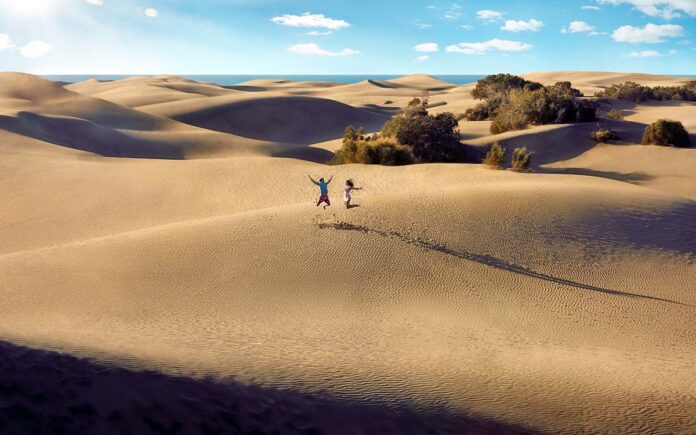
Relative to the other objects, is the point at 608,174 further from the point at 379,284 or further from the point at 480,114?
the point at 480,114

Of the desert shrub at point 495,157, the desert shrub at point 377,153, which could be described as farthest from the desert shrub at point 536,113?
the desert shrub at point 495,157

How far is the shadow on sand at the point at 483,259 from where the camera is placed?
10.7 m

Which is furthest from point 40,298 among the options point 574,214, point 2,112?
point 2,112

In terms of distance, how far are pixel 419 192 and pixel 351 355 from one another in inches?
347

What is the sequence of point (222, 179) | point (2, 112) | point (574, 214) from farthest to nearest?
point (2, 112) < point (222, 179) < point (574, 214)

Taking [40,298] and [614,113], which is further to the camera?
[614,113]

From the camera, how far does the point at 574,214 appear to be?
1378cm

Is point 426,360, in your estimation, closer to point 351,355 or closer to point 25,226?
point 351,355

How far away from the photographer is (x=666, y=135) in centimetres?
2645

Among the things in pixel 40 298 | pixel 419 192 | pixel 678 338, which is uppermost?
pixel 419 192

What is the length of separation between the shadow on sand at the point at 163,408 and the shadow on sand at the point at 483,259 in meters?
6.38

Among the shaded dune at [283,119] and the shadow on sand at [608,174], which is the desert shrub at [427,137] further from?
the shaded dune at [283,119]

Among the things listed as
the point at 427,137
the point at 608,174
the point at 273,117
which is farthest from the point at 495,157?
the point at 273,117

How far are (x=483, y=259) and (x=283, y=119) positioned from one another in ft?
128
